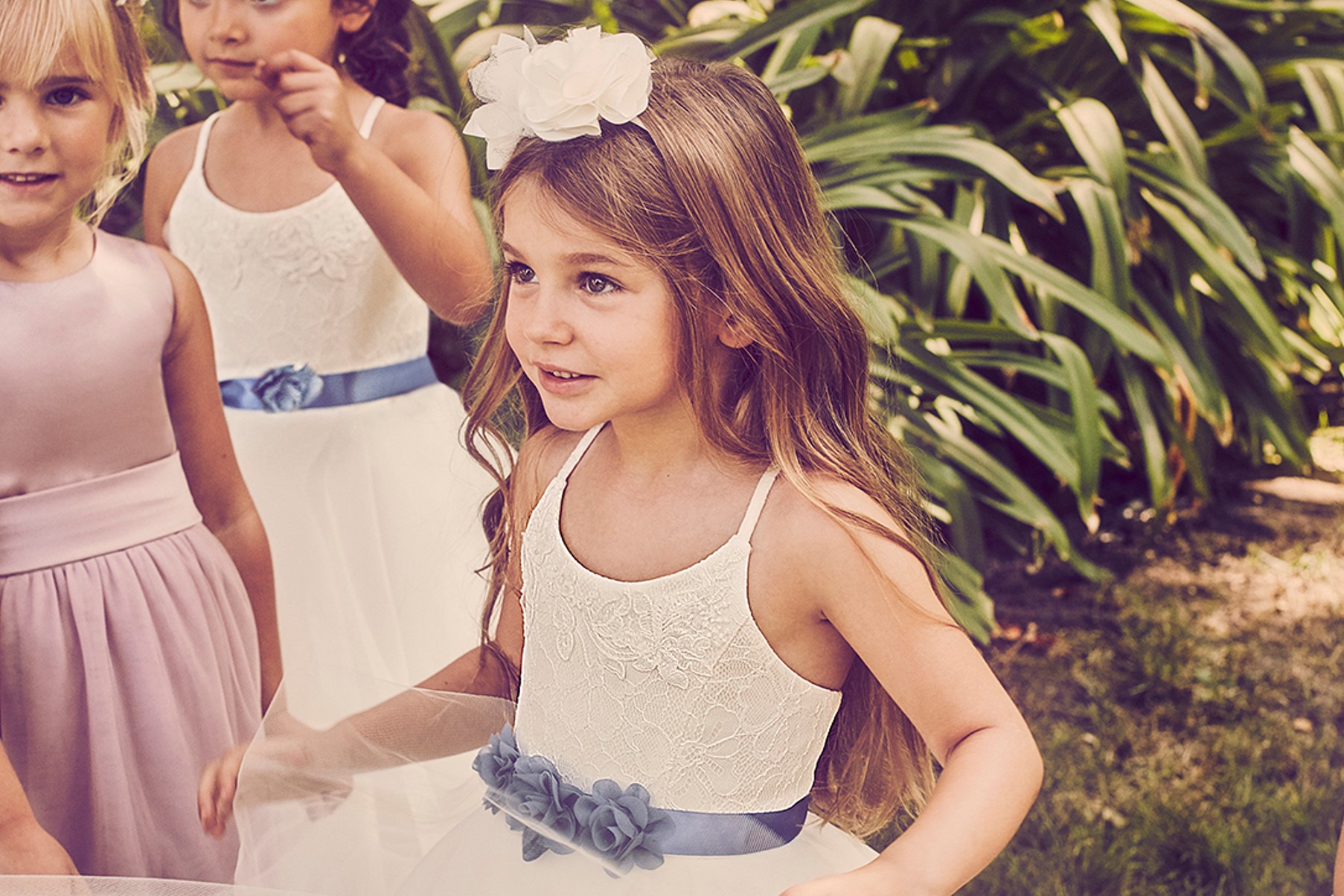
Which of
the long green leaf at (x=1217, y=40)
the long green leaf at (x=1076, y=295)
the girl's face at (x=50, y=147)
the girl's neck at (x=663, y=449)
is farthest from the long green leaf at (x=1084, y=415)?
the girl's face at (x=50, y=147)

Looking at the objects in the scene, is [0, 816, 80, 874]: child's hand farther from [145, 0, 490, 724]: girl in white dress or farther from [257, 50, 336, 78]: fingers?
[257, 50, 336, 78]: fingers

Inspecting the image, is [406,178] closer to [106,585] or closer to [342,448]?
[342,448]

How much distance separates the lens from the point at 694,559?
76cm

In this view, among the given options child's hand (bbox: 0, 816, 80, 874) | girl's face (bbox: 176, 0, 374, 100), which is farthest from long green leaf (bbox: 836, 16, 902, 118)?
child's hand (bbox: 0, 816, 80, 874)

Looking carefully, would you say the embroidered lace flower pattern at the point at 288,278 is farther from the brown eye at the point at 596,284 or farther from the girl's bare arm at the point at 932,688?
the girl's bare arm at the point at 932,688

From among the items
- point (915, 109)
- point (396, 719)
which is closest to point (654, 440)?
point (396, 719)

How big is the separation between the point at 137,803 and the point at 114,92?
506 millimetres

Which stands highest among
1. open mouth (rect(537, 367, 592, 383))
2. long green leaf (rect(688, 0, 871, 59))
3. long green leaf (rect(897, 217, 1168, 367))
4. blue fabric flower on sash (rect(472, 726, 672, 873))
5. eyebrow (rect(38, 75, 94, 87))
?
eyebrow (rect(38, 75, 94, 87))

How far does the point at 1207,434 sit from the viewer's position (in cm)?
236

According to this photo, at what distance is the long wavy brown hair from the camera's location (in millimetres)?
702

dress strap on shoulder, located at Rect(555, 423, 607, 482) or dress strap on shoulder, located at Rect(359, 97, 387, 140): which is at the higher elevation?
dress strap on shoulder, located at Rect(359, 97, 387, 140)

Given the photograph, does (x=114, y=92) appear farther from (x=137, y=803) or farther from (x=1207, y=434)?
(x=1207, y=434)

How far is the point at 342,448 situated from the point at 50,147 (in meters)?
0.34

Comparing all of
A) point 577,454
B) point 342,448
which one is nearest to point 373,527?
point 342,448
